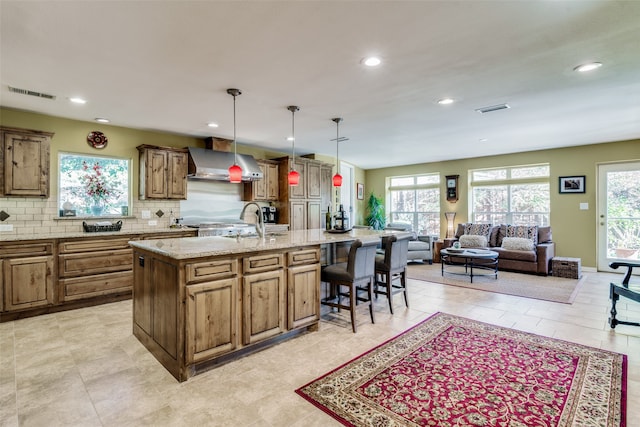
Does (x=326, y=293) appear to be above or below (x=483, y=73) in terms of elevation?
below

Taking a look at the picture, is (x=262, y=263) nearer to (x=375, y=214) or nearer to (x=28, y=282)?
(x=28, y=282)

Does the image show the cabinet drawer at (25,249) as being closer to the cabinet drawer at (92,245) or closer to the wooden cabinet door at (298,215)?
the cabinet drawer at (92,245)

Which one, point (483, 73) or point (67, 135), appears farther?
point (67, 135)

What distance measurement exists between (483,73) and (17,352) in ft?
16.2

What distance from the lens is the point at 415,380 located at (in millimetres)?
2395

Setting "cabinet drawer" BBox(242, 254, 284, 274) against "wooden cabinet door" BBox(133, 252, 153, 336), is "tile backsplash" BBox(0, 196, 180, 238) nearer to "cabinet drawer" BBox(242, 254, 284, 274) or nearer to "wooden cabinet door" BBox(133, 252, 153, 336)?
"wooden cabinet door" BBox(133, 252, 153, 336)

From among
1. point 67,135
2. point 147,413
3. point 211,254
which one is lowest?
point 147,413

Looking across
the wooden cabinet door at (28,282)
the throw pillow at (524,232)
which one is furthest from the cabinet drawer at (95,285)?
the throw pillow at (524,232)

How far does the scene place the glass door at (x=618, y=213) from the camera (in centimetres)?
609

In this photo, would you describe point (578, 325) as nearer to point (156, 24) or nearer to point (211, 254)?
point (211, 254)

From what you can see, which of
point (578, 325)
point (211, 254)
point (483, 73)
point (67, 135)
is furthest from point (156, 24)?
point (578, 325)

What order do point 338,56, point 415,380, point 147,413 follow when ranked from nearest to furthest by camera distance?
point 147,413 < point 415,380 < point 338,56

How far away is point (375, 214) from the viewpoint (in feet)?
30.9

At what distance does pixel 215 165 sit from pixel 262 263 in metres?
3.17
